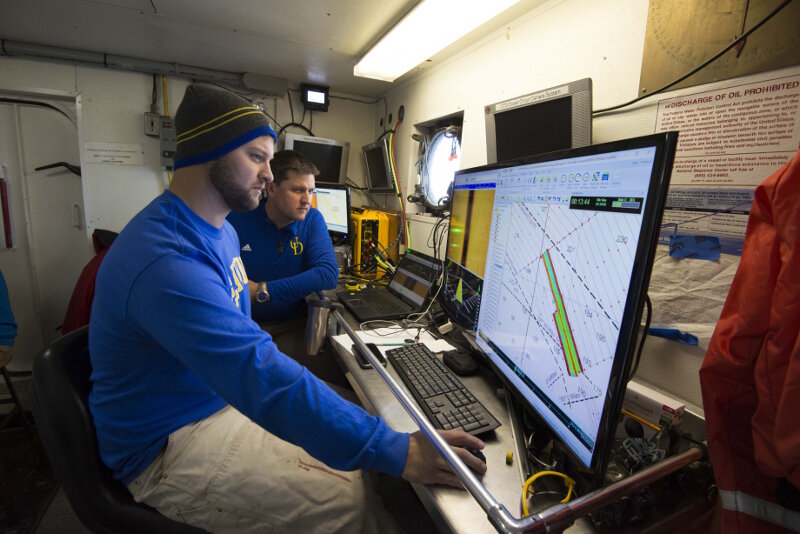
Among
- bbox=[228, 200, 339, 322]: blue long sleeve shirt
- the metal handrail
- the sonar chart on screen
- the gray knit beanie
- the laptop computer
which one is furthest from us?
bbox=[228, 200, 339, 322]: blue long sleeve shirt

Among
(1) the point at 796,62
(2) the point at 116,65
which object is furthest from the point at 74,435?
(2) the point at 116,65

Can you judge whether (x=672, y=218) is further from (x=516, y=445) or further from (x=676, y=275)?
(x=516, y=445)

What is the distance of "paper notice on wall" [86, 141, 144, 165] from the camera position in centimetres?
250

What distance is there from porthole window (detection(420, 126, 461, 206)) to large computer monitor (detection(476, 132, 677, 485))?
1.18 m

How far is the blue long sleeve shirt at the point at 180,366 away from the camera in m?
0.71

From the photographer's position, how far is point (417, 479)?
667 mm

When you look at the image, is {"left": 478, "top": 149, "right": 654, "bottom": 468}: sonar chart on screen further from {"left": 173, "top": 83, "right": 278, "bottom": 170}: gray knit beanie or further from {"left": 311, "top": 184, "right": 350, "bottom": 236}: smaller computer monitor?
{"left": 311, "top": 184, "right": 350, "bottom": 236}: smaller computer monitor

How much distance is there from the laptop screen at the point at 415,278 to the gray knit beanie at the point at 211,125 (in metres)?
0.97

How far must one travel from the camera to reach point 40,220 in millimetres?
2684

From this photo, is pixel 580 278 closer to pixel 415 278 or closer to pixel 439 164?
pixel 415 278

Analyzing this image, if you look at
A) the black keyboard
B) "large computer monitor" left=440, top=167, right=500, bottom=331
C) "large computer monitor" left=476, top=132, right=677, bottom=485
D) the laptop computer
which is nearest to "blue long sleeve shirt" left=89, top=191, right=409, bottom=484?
the black keyboard

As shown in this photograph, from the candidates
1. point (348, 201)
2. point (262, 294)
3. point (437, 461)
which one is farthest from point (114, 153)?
point (437, 461)

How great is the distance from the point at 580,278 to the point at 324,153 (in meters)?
2.65

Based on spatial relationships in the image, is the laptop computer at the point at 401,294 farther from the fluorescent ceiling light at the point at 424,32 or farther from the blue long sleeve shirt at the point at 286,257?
the fluorescent ceiling light at the point at 424,32
